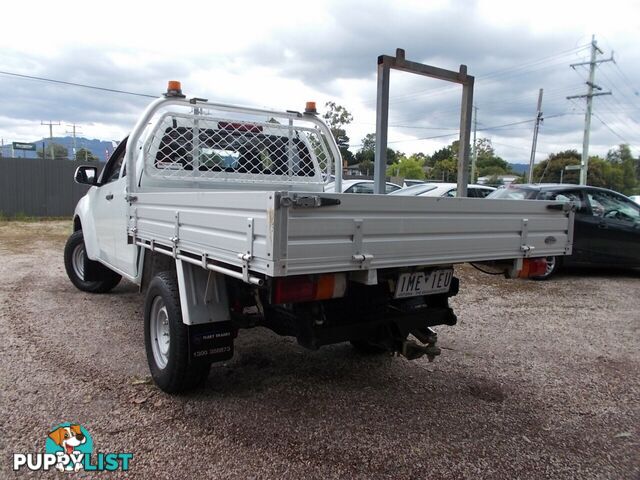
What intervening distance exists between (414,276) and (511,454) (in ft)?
3.84

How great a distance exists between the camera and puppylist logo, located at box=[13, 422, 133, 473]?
2.66 metres

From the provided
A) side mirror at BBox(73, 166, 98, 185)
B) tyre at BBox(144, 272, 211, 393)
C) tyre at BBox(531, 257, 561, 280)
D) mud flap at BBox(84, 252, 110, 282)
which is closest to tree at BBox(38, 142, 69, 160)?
mud flap at BBox(84, 252, 110, 282)

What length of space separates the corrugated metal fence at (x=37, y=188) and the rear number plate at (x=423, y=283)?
1809cm

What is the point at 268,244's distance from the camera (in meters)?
2.30

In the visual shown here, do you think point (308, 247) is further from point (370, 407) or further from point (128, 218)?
point (128, 218)

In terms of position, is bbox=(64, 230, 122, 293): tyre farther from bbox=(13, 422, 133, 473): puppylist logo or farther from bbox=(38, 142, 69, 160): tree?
bbox=(38, 142, 69, 160): tree

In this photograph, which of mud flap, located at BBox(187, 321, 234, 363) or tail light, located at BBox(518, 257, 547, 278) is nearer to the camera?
mud flap, located at BBox(187, 321, 234, 363)

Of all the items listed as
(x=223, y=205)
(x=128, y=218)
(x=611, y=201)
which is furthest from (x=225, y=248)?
(x=611, y=201)

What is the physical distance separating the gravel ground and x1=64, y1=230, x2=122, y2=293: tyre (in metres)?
0.73

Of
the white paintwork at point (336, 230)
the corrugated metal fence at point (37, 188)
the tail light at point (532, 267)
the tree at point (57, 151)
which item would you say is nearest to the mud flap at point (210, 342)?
the white paintwork at point (336, 230)

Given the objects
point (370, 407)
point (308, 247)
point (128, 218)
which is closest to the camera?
point (308, 247)

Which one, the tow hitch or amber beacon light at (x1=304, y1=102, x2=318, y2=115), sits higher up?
amber beacon light at (x1=304, y1=102, x2=318, y2=115)

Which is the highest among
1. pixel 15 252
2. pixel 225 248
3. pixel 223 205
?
pixel 223 205

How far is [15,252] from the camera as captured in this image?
390 inches
